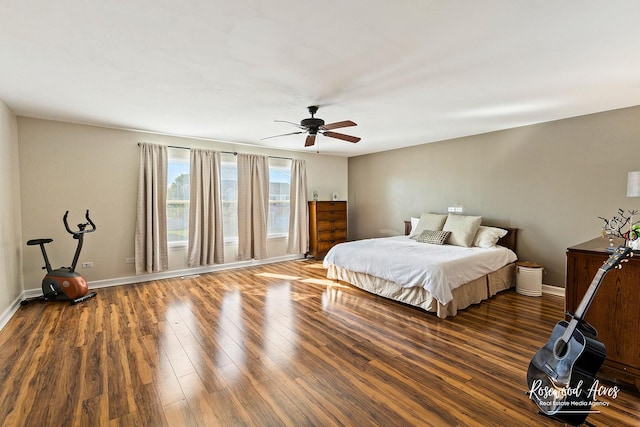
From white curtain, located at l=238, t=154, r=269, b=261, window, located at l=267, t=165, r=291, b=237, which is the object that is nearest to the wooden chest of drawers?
window, located at l=267, t=165, r=291, b=237

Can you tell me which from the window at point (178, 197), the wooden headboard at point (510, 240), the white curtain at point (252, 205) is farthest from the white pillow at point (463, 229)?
the window at point (178, 197)

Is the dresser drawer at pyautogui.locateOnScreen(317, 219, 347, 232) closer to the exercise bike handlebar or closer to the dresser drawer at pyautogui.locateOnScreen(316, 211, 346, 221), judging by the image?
the dresser drawer at pyautogui.locateOnScreen(316, 211, 346, 221)

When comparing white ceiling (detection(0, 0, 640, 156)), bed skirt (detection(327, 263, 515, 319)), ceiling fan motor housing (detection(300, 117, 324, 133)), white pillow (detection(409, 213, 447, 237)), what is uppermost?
white ceiling (detection(0, 0, 640, 156))

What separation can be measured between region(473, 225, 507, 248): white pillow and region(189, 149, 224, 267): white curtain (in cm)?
444

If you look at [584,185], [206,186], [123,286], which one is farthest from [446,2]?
[123,286]

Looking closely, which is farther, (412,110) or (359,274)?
(359,274)

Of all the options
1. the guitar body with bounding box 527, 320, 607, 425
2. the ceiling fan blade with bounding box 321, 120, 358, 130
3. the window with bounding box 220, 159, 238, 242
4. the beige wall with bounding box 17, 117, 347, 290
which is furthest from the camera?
the window with bounding box 220, 159, 238, 242

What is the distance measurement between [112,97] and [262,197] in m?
3.19

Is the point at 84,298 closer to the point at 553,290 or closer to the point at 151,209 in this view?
the point at 151,209

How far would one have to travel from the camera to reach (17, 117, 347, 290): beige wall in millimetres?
4113

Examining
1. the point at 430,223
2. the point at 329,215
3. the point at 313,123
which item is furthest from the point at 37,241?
the point at 430,223

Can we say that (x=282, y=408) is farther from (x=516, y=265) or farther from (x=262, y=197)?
(x=262, y=197)

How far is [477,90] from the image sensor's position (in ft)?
10.1

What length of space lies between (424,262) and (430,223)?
188 cm
